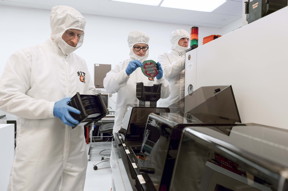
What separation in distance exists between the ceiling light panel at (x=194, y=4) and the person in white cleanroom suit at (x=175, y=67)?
1499 mm

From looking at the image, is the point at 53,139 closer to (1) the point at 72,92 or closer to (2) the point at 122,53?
(1) the point at 72,92

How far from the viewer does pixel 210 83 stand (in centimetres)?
115

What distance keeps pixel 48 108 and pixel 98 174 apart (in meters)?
1.94

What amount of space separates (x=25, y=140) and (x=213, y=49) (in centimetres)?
119

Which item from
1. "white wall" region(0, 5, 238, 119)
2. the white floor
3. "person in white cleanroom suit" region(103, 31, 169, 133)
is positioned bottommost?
the white floor

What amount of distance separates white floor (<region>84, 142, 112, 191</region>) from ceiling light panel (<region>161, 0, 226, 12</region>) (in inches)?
116

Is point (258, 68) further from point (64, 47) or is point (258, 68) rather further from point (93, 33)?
point (93, 33)

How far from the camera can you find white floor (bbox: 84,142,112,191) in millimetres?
2334

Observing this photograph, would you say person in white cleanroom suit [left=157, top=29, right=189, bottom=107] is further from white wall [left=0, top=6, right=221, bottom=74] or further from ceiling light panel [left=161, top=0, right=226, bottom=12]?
white wall [left=0, top=6, right=221, bottom=74]

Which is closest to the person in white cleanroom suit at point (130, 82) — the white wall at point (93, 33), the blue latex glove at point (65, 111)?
the blue latex glove at point (65, 111)

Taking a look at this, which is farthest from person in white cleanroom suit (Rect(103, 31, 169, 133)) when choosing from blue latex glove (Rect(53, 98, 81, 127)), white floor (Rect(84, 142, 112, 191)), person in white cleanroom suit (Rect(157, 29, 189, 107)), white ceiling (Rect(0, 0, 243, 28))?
white ceiling (Rect(0, 0, 243, 28))

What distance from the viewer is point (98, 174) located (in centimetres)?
269

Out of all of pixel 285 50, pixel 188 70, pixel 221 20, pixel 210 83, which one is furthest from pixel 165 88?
pixel 221 20

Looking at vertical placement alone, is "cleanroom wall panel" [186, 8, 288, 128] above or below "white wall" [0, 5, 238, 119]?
below
